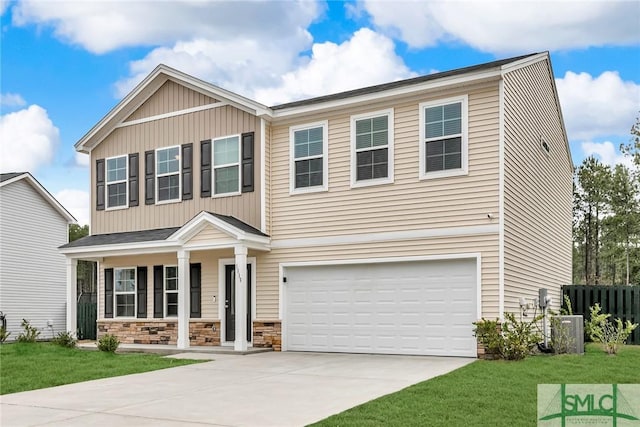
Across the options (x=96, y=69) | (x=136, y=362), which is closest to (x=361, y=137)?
(x=136, y=362)

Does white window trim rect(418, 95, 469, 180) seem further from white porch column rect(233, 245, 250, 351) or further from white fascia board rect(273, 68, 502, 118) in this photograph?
white porch column rect(233, 245, 250, 351)

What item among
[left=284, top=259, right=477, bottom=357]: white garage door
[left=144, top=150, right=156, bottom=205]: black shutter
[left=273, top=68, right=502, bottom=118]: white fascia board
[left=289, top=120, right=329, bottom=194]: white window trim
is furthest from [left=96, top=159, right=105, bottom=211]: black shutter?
[left=284, top=259, right=477, bottom=357]: white garage door

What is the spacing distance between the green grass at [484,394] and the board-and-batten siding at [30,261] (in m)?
18.9

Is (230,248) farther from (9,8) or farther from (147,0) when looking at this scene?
(9,8)

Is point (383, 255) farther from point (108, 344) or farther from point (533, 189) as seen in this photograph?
point (108, 344)

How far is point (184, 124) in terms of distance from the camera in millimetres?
17438

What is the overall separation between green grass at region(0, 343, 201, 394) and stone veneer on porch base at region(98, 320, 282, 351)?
7.69ft

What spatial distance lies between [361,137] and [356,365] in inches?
210

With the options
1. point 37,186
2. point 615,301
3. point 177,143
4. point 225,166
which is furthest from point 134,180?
point 615,301

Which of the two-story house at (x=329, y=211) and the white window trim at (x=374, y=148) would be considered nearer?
the two-story house at (x=329, y=211)

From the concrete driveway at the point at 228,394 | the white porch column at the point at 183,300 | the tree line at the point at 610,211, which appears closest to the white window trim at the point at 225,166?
the white porch column at the point at 183,300

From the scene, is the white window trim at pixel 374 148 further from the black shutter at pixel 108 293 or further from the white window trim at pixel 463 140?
the black shutter at pixel 108 293

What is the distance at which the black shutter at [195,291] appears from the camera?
667 inches

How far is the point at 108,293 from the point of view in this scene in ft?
61.9
